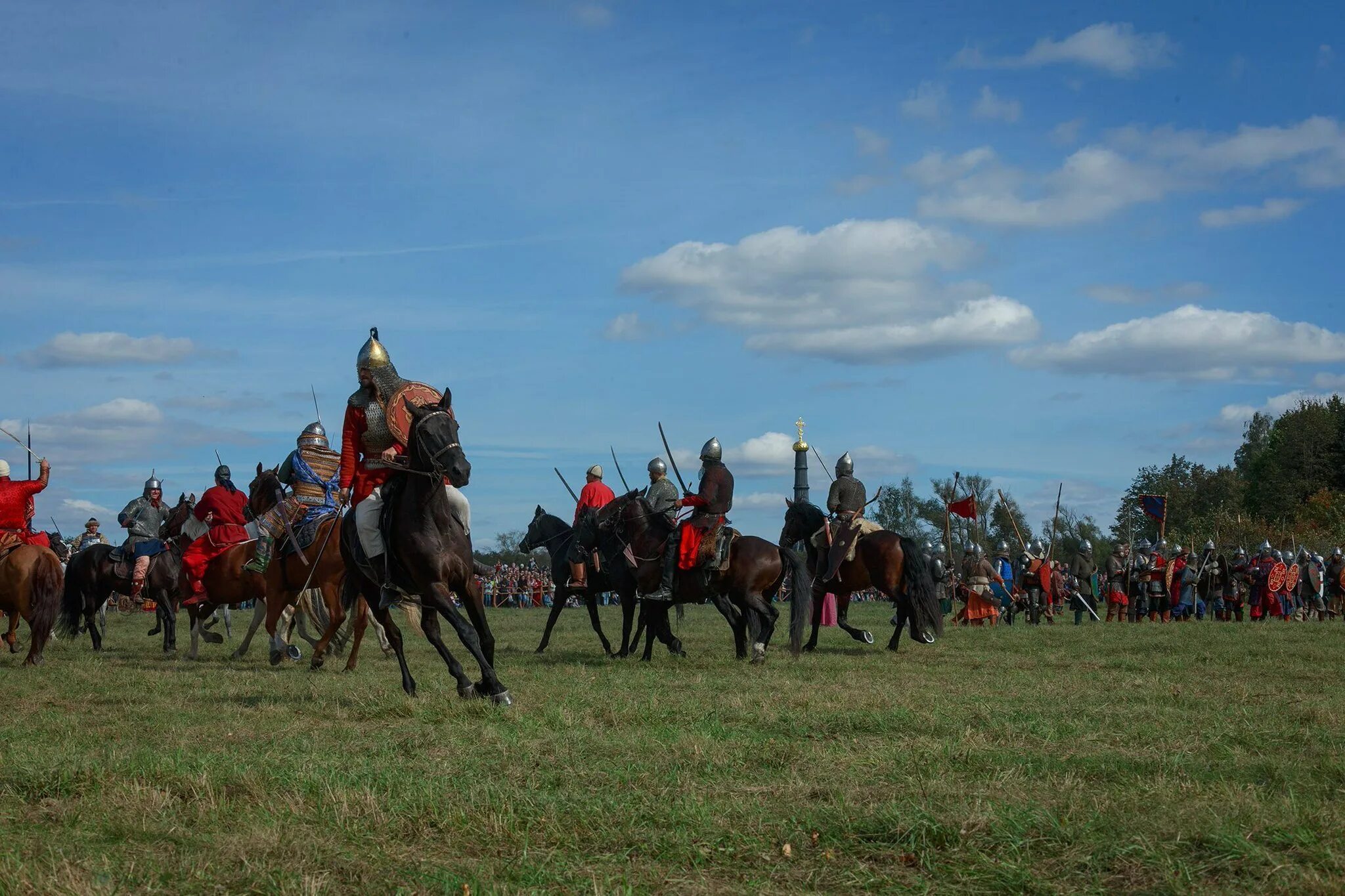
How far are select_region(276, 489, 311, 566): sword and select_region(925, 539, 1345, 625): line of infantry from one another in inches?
671

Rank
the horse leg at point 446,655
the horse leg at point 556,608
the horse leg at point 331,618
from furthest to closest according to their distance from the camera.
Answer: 1. the horse leg at point 556,608
2. the horse leg at point 331,618
3. the horse leg at point 446,655

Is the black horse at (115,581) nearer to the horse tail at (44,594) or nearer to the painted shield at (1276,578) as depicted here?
the horse tail at (44,594)

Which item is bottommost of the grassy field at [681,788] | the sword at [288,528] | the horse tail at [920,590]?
the grassy field at [681,788]

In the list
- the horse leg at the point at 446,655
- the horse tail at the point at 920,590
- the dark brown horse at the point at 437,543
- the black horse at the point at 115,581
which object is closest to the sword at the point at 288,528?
the black horse at the point at 115,581

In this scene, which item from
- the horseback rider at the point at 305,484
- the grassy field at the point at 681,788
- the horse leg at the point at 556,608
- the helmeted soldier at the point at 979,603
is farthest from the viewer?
the helmeted soldier at the point at 979,603

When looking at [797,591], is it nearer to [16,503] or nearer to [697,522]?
[697,522]

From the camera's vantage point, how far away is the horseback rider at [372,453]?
10523 mm

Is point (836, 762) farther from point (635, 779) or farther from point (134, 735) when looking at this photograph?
point (134, 735)

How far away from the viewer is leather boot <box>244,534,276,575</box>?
1484 centimetres

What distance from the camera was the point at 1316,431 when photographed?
70.1 meters

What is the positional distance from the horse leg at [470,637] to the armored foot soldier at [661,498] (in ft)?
16.3

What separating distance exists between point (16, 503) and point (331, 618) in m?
3.84

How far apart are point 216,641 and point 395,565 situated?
26.4 ft

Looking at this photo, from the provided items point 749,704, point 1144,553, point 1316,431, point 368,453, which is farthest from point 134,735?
point 1316,431
